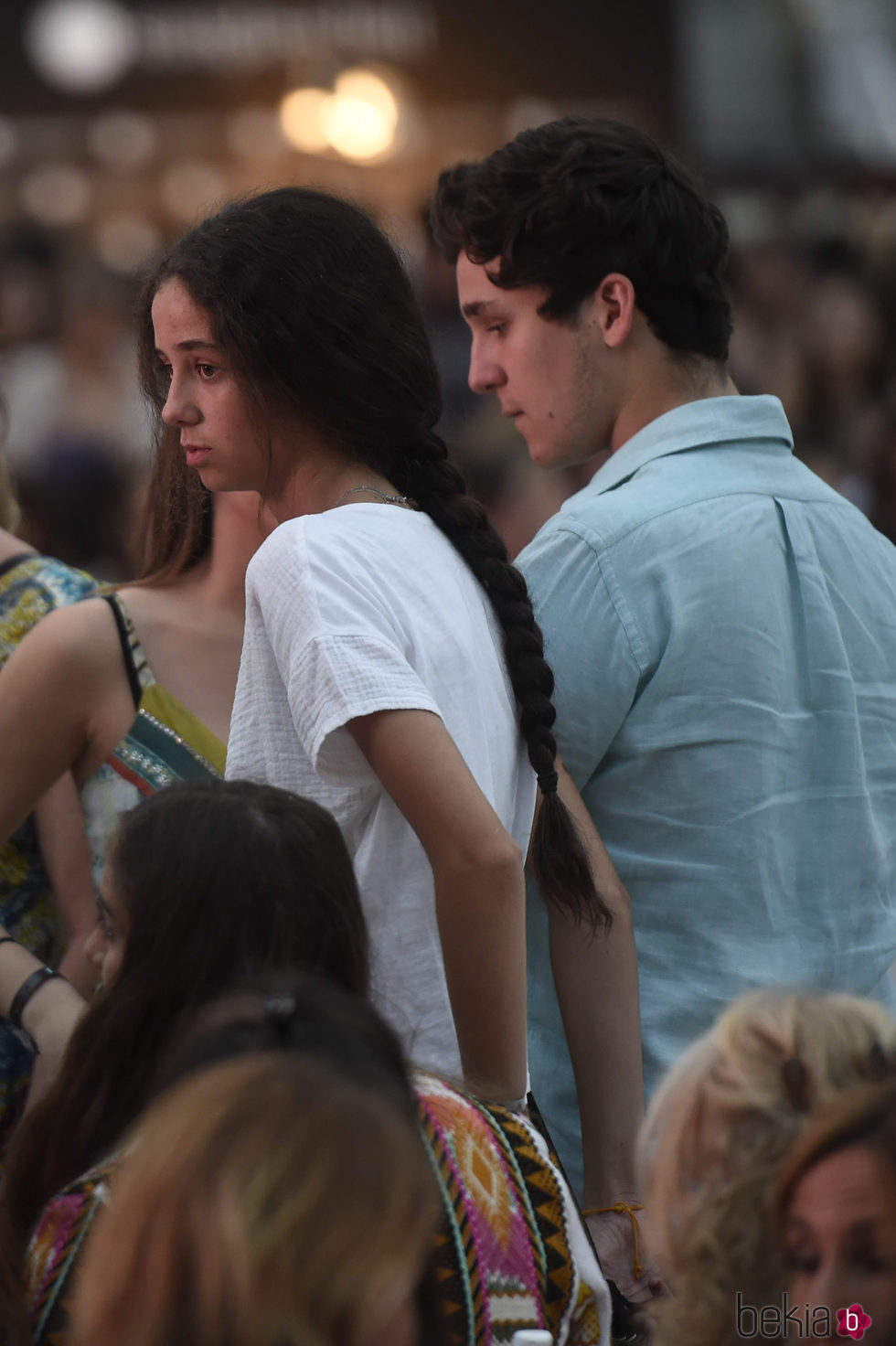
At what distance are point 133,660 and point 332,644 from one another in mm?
545

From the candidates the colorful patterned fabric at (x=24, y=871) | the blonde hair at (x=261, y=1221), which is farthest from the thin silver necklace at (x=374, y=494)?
the blonde hair at (x=261, y=1221)

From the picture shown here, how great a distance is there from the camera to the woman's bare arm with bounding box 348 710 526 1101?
1.53 metres

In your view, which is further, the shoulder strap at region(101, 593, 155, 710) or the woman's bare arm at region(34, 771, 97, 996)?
the woman's bare arm at region(34, 771, 97, 996)

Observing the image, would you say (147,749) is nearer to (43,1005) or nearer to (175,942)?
(43,1005)

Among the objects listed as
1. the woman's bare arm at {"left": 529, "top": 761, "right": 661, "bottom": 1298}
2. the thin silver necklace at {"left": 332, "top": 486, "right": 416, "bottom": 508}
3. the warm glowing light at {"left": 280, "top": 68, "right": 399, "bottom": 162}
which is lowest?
the woman's bare arm at {"left": 529, "top": 761, "right": 661, "bottom": 1298}

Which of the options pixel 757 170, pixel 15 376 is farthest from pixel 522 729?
pixel 757 170

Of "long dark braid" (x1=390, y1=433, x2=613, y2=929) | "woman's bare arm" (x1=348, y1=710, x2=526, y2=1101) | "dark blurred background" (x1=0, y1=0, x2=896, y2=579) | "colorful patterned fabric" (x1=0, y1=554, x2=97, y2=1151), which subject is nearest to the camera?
"woman's bare arm" (x1=348, y1=710, x2=526, y2=1101)

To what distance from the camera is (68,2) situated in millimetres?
7559

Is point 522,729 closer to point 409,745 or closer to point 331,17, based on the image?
point 409,745

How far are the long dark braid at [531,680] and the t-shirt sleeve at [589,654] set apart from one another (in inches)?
3.0

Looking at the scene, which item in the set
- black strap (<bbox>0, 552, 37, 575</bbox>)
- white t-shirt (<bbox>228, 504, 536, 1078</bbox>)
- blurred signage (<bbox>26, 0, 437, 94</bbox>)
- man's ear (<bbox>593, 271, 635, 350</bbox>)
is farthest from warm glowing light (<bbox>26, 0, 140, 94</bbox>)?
white t-shirt (<bbox>228, 504, 536, 1078</bbox>)

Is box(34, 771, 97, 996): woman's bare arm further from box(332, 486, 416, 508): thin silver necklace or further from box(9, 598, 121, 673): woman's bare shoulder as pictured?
box(332, 486, 416, 508): thin silver necklace

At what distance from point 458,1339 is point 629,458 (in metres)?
1.07

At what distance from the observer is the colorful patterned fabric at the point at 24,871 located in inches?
84.3
